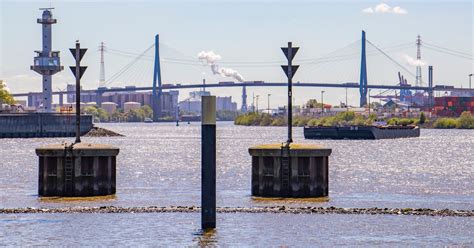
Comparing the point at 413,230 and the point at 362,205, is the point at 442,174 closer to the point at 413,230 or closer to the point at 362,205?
the point at 362,205

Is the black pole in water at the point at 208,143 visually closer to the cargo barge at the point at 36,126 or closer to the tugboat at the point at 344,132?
the tugboat at the point at 344,132

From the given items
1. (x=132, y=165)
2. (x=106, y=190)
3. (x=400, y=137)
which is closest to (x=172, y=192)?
(x=106, y=190)

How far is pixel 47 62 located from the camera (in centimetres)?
19688

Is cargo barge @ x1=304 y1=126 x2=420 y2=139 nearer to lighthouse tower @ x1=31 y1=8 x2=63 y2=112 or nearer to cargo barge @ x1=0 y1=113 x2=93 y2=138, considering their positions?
cargo barge @ x1=0 y1=113 x2=93 y2=138

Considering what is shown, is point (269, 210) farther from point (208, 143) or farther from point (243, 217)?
point (208, 143)

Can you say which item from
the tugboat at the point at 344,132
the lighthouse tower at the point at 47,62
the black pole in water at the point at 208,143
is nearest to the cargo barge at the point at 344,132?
the tugboat at the point at 344,132

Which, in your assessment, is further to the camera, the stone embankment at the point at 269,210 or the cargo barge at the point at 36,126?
the cargo barge at the point at 36,126

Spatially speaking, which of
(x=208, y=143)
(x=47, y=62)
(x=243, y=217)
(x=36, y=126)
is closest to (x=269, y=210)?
(x=243, y=217)

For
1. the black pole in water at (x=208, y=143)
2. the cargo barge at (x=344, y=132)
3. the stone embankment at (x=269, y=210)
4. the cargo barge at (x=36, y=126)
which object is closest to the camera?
the black pole in water at (x=208, y=143)

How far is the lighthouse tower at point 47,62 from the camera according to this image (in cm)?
19675

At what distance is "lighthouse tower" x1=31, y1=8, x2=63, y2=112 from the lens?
197m

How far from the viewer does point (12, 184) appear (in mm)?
63688

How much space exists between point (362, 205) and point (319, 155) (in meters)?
4.58

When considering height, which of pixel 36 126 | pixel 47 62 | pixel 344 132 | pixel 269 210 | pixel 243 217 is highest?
pixel 47 62
